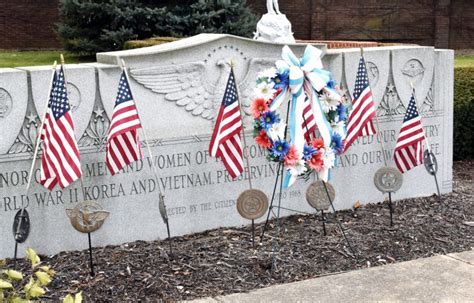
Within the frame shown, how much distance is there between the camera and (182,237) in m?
6.41

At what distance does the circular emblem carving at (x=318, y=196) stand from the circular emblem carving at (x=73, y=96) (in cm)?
204

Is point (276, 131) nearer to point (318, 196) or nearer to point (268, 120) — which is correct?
point (268, 120)

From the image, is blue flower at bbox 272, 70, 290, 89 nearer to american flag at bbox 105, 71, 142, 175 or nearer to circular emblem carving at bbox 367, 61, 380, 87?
american flag at bbox 105, 71, 142, 175

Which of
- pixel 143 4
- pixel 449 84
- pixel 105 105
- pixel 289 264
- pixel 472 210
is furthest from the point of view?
pixel 143 4

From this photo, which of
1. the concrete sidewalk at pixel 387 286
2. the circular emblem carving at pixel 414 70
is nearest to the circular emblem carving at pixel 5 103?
the concrete sidewalk at pixel 387 286

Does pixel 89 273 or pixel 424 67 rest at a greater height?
pixel 424 67

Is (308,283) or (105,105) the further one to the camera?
(105,105)

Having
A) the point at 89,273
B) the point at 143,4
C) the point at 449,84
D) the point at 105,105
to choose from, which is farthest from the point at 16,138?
the point at 143,4

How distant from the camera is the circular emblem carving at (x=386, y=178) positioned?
6.64m

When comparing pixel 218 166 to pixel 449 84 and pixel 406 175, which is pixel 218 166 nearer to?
pixel 406 175

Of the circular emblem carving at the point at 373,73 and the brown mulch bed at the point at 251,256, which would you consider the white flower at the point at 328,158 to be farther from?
the circular emblem carving at the point at 373,73

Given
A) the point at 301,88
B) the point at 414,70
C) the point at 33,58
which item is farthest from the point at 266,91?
the point at 33,58

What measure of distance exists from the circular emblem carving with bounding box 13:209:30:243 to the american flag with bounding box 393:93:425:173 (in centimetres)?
350

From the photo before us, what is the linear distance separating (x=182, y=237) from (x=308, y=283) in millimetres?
1564
